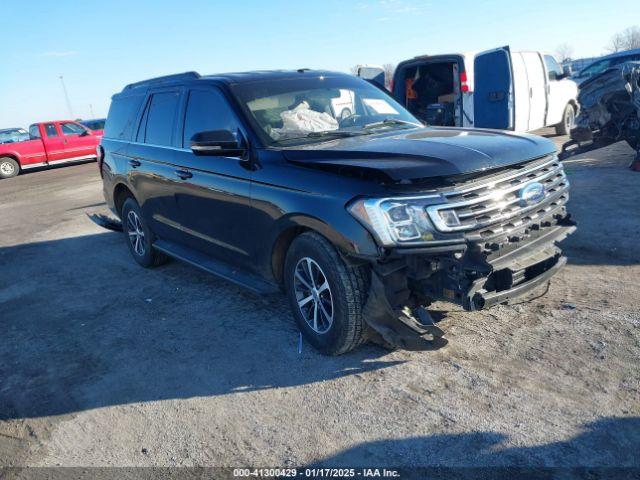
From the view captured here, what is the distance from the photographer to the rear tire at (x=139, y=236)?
606 centimetres

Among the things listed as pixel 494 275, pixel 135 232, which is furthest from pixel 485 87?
pixel 494 275

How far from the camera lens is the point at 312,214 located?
3.47 metres

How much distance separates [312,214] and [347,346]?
946 mm

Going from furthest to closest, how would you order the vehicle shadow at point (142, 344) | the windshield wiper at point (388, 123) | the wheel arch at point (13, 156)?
the wheel arch at point (13, 156), the windshield wiper at point (388, 123), the vehicle shadow at point (142, 344)

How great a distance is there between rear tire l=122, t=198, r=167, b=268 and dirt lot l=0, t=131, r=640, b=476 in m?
0.74

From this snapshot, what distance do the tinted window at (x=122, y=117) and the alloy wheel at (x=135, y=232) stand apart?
94 cm

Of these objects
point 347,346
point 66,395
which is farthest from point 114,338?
point 347,346

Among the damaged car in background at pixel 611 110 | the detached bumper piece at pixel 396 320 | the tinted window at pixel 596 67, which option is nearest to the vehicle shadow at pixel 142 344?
the detached bumper piece at pixel 396 320

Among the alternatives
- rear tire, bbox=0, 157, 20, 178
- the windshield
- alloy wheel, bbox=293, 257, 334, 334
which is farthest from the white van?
rear tire, bbox=0, 157, 20, 178

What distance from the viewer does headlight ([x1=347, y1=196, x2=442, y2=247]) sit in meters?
3.09

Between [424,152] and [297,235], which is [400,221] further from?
[297,235]

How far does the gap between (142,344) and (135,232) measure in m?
2.41

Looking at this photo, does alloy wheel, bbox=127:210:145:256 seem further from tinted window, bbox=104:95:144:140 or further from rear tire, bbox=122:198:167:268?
tinted window, bbox=104:95:144:140

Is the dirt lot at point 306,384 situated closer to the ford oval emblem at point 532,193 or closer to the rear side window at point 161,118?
the ford oval emblem at point 532,193
